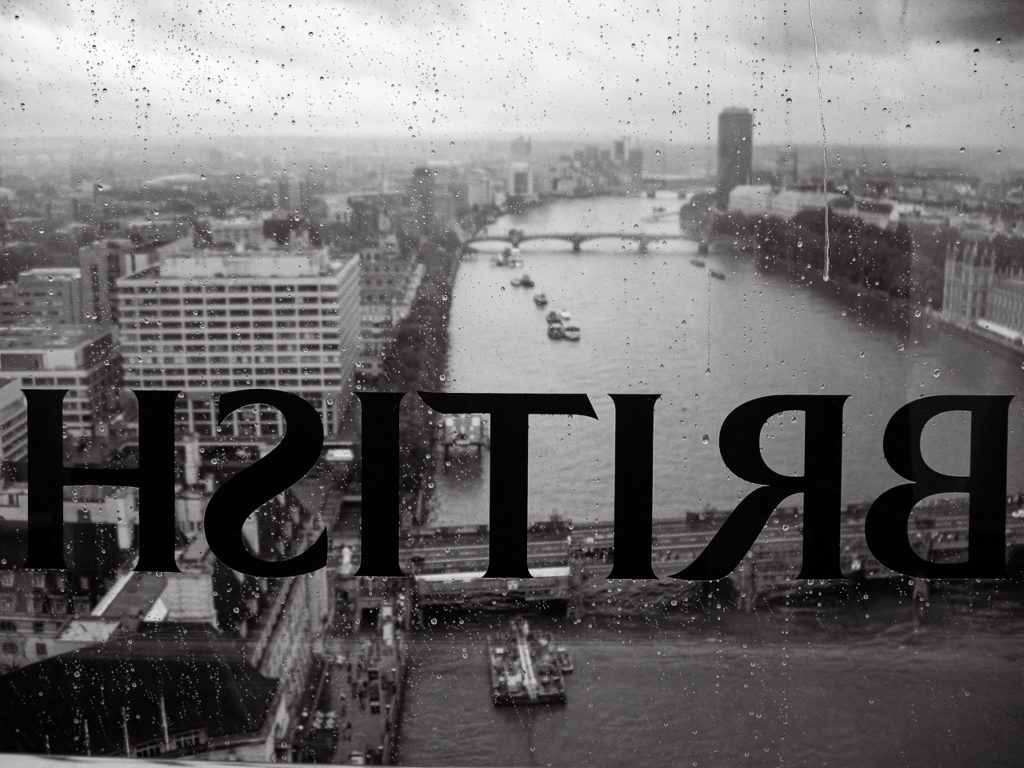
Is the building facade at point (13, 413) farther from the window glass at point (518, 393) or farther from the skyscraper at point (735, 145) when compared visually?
the skyscraper at point (735, 145)

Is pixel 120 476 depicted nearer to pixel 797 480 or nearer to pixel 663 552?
pixel 663 552

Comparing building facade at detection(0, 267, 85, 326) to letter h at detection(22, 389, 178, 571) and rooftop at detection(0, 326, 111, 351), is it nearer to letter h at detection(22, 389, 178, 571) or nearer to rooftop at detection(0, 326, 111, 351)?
rooftop at detection(0, 326, 111, 351)

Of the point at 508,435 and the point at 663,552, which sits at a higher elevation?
the point at 508,435

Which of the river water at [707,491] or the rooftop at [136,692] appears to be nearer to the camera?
the river water at [707,491]

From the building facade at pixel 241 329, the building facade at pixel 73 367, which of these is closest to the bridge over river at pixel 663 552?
the building facade at pixel 241 329

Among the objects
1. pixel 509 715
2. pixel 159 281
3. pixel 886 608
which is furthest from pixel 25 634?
pixel 886 608

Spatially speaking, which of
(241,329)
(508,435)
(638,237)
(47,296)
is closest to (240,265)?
(241,329)

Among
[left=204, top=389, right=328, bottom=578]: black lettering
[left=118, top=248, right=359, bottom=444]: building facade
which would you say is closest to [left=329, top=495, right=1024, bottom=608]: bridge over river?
[left=204, top=389, right=328, bottom=578]: black lettering
